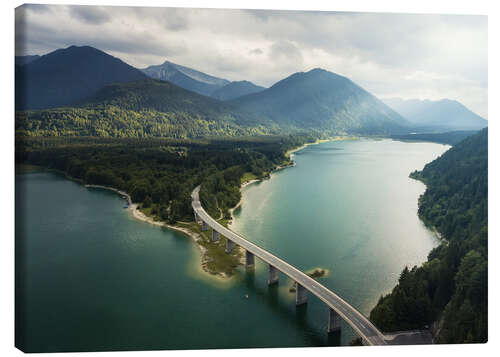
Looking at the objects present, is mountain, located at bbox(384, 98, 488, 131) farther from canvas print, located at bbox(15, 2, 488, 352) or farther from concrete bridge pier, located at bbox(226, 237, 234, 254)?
concrete bridge pier, located at bbox(226, 237, 234, 254)

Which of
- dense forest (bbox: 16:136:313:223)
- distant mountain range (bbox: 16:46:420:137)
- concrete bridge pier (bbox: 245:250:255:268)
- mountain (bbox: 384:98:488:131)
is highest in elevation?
distant mountain range (bbox: 16:46:420:137)

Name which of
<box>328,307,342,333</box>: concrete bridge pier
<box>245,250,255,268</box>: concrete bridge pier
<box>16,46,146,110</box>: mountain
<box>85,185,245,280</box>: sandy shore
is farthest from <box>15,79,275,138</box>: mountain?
<box>328,307,342,333</box>: concrete bridge pier

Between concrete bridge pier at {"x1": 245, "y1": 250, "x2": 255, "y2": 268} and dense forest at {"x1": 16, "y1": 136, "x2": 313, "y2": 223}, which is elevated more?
dense forest at {"x1": 16, "y1": 136, "x2": 313, "y2": 223}

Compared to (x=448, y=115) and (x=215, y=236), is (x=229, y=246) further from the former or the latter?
(x=448, y=115)

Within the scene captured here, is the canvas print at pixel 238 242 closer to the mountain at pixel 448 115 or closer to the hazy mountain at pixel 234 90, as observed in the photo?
the mountain at pixel 448 115

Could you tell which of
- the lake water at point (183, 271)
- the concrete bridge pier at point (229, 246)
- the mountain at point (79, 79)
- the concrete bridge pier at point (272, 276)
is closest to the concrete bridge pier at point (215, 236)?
the lake water at point (183, 271)

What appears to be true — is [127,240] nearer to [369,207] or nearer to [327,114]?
[369,207]

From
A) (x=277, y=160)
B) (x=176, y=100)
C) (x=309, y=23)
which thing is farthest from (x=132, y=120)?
(x=309, y=23)
